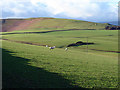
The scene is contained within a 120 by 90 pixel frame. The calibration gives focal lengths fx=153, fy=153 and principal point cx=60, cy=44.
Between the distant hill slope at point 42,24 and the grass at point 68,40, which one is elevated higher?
the distant hill slope at point 42,24

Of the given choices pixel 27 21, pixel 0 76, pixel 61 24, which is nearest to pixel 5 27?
pixel 27 21

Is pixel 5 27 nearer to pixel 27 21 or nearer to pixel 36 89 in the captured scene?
Result: pixel 27 21

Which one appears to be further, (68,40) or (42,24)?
(42,24)

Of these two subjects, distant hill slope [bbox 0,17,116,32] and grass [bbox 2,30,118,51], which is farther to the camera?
distant hill slope [bbox 0,17,116,32]

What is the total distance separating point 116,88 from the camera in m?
17.4

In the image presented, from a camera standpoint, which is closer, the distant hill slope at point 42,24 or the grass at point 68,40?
the grass at point 68,40

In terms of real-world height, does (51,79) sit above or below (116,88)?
above

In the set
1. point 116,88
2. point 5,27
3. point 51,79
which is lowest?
point 116,88

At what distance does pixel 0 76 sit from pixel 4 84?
181 cm

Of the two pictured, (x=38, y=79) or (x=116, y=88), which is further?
(x=116, y=88)

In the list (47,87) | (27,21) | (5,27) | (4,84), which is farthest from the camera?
(27,21)

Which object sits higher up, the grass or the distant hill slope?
the distant hill slope

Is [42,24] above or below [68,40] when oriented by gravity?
above

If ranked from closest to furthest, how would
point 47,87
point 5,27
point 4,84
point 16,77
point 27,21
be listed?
point 4,84, point 47,87, point 16,77, point 5,27, point 27,21
